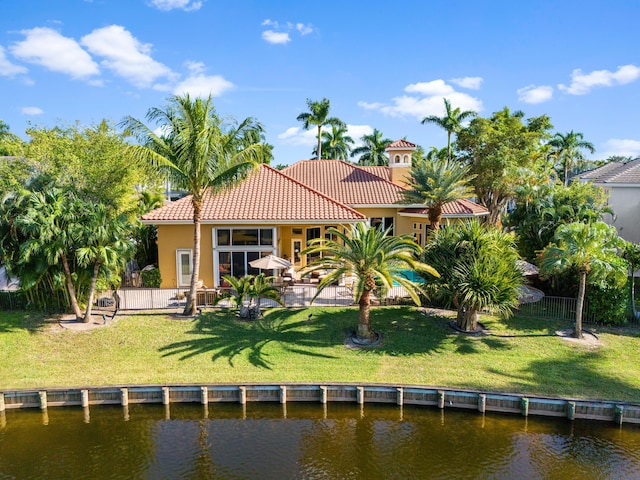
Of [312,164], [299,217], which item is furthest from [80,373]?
[312,164]

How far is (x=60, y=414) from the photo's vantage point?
1491cm

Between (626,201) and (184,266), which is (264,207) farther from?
(626,201)

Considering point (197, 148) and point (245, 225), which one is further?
point (245, 225)

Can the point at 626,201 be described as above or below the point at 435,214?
above

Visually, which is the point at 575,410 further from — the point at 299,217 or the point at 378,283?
the point at 299,217

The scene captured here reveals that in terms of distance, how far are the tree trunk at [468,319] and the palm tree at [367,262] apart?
2669 mm

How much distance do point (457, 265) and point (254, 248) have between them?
1142 centimetres

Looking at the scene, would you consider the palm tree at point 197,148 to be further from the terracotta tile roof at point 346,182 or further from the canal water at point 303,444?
the terracotta tile roof at point 346,182

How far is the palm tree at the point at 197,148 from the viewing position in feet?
62.4

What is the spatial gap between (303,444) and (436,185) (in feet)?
57.6

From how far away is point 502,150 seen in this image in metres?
36.2

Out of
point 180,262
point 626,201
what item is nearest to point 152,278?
point 180,262

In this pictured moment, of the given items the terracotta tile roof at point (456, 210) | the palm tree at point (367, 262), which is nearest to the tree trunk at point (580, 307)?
the palm tree at point (367, 262)

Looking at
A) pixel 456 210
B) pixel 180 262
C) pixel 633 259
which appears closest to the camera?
pixel 633 259
